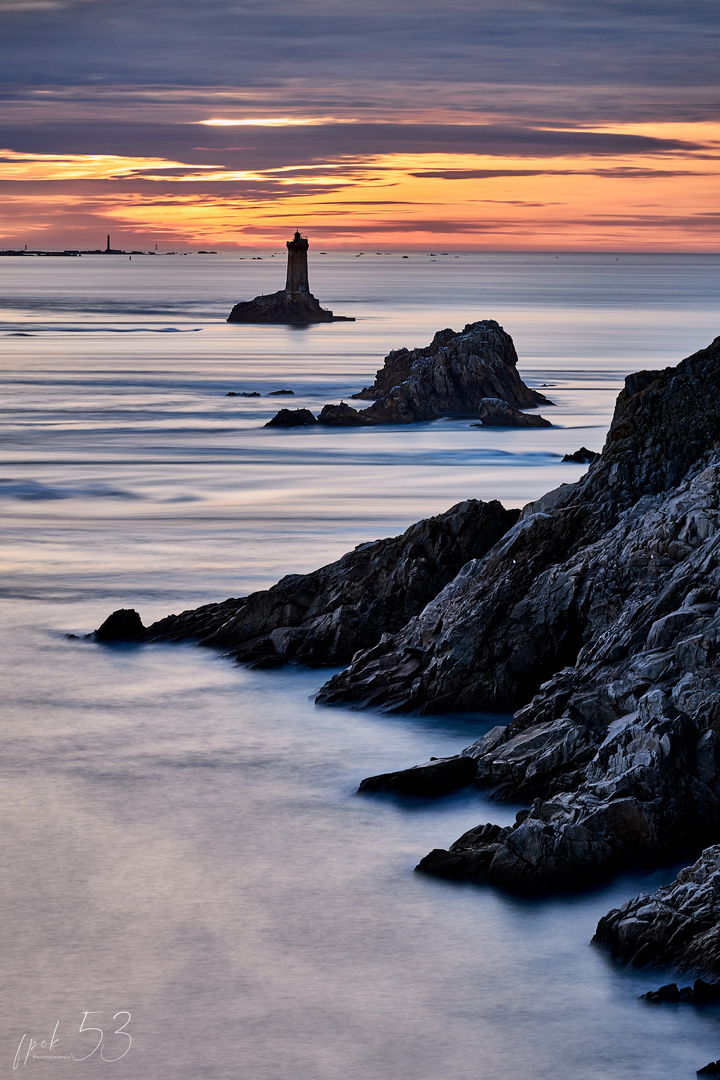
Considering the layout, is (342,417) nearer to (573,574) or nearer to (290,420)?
(290,420)

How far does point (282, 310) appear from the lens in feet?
497

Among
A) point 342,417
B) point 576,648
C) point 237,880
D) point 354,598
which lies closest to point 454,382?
point 342,417

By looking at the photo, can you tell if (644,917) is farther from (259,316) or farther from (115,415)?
(259,316)

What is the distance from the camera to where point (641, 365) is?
332 feet

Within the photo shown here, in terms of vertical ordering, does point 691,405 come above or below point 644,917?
above

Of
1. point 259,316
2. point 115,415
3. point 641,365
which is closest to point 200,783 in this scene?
point 115,415

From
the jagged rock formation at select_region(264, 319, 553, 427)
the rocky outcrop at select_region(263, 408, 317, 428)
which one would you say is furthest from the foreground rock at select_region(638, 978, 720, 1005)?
the jagged rock formation at select_region(264, 319, 553, 427)

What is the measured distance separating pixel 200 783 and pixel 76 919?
4.94 meters

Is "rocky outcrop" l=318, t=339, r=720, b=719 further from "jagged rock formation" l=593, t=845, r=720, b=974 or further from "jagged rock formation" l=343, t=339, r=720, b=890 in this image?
"jagged rock formation" l=593, t=845, r=720, b=974

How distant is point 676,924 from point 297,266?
143 meters

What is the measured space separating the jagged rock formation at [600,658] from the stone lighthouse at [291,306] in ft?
413

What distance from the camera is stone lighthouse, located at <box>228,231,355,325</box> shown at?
494 ft

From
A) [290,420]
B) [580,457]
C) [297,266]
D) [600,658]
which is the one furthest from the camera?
[297,266]

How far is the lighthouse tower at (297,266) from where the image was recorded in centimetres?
14812
